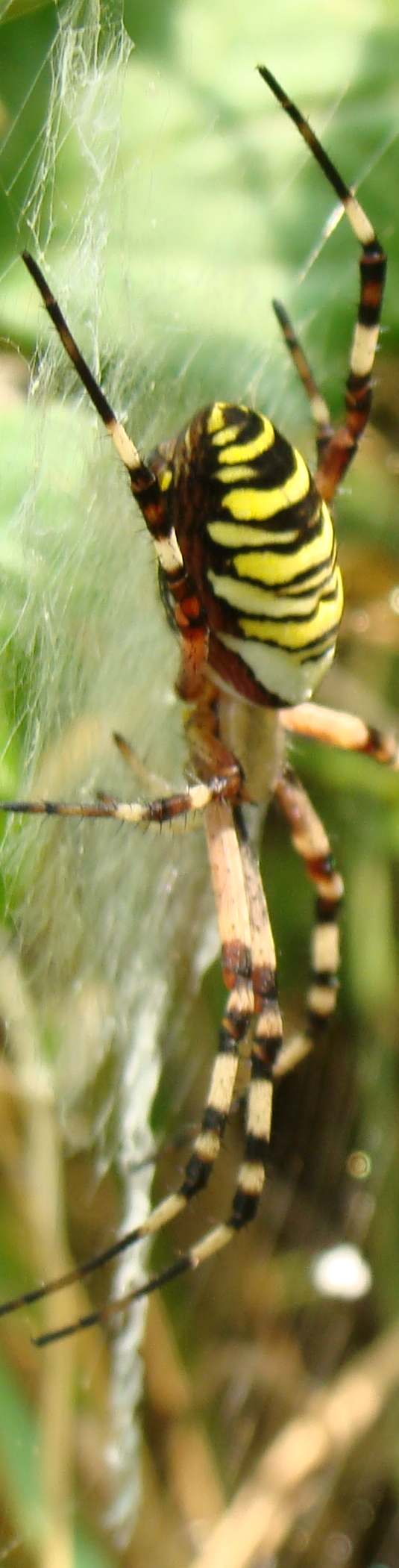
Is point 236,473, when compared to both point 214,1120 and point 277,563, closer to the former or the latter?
point 277,563

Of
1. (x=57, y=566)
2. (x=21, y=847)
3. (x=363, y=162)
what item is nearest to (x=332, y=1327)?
(x=21, y=847)

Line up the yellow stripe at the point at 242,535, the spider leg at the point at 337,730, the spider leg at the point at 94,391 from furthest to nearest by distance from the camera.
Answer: the spider leg at the point at 337,730, the yellow stripe at the point at 242,535, the spider leg at the point at 94,391

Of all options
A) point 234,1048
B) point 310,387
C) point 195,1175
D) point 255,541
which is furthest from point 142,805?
point 310,387

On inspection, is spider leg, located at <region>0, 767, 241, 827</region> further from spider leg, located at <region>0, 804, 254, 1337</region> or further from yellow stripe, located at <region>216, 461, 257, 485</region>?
yellow stripe, located at <region>216, 461, 257, 485</region>

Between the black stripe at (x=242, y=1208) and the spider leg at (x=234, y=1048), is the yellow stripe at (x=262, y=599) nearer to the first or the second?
the spider leg at (x=234, y=1048)

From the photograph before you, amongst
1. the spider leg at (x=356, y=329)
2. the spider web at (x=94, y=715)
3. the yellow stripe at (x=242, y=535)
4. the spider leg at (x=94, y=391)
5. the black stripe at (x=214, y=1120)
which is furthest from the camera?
the black stripe at (x=214, y=1120)

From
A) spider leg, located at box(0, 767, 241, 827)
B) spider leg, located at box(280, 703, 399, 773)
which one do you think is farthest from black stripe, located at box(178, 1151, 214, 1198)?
spider leg, located at box(280, 703, 399, 773)

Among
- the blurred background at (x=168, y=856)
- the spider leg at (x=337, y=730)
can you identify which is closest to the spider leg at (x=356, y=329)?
the blurred background at (x=168, y=856)
